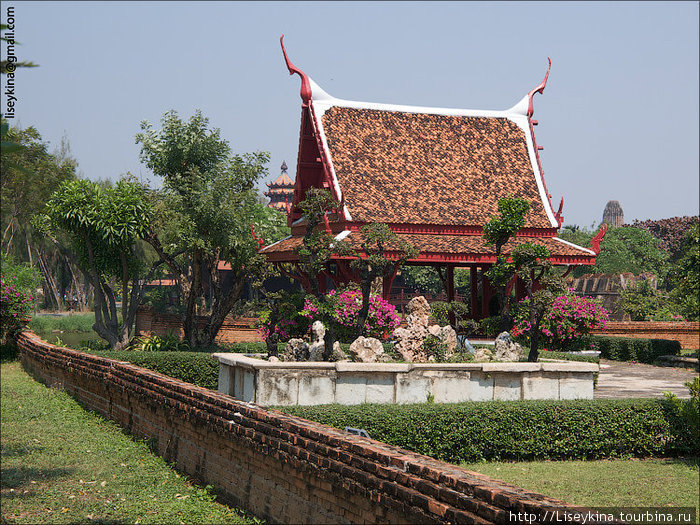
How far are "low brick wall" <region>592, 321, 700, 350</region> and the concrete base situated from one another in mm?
17827

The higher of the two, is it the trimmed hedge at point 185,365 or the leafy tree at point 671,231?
the leafy tree at point 671,231

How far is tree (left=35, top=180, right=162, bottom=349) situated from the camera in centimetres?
2127

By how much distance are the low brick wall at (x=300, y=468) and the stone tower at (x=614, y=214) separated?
11060 cm

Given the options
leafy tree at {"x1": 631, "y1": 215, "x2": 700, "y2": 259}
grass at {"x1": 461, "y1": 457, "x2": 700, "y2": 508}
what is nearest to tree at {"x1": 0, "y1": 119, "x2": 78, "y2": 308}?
grass at {"x1": 461, "y1": 457, "x2": 700, "y2": 508}

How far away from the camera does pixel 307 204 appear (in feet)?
43.9

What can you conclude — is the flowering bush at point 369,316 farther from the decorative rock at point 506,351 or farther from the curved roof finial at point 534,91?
the curved roof finial at point 534,91

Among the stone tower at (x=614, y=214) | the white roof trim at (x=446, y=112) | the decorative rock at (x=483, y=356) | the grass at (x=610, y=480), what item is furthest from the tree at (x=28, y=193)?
the stone tower at (x=614, y=214)

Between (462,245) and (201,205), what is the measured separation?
24.0ft

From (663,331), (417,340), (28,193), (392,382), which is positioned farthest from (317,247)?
(28,193)

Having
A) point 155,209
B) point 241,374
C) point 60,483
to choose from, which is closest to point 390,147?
point 155,209

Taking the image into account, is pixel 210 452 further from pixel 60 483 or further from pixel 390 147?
pixel 390 147

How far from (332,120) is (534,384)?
13319 millimetres

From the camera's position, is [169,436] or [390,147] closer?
[169,436]

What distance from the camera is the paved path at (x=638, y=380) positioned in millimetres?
15938
